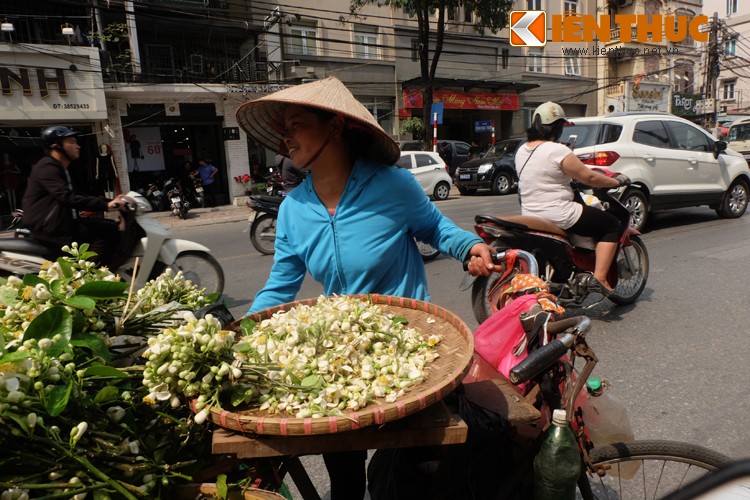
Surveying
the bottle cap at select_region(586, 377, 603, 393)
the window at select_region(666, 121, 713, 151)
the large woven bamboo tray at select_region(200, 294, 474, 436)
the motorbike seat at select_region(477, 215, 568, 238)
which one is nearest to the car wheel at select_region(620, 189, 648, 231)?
the window at select_region(666, 121, 713, 151)

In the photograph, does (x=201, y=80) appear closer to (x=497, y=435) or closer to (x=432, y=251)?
(x=432, y=251)

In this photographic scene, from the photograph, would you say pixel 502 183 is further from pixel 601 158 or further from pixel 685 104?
pixel 685 104

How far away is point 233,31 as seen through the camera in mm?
17594

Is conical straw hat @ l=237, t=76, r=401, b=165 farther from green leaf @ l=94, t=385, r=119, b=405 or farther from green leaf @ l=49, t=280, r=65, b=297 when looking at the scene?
green leaf @ l=94, t=385, r=119, b=405

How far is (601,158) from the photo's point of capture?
7512 millimetres

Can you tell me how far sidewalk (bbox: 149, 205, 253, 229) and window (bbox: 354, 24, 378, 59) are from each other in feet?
30.4

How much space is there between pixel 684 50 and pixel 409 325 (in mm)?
40921

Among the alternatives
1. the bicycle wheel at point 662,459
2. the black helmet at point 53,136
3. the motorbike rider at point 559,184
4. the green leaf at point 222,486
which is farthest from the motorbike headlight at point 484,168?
the green leaf at point 222,486

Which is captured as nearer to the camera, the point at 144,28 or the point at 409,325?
the point at 409,325

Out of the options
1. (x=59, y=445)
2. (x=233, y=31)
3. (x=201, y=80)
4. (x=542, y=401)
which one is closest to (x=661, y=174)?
(x=542, y=401)

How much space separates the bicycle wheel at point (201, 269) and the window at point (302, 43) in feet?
53.4

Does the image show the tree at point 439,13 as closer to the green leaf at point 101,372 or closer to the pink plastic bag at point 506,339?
the pink plastic bag at point 506,339

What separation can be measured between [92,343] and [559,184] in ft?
12.3

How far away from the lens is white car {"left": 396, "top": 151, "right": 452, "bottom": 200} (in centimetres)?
1425
